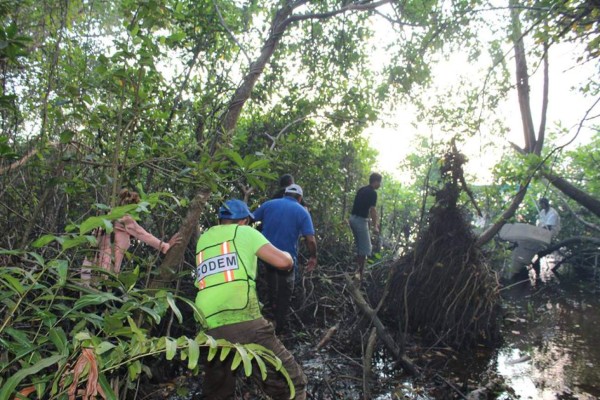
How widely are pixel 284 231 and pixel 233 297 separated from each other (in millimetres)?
2209

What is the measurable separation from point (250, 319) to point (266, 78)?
4.56 meters

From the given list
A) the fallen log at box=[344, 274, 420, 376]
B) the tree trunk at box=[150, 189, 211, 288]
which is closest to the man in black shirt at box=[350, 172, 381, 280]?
the fallen log at box=[344, 274, 420, 376]

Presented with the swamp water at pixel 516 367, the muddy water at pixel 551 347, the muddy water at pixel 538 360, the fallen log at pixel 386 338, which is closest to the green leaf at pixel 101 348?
the swamp water at pixel 516 367

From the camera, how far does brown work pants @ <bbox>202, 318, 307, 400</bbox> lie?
2.86 m

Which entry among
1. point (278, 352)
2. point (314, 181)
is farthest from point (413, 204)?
point (278, 352)

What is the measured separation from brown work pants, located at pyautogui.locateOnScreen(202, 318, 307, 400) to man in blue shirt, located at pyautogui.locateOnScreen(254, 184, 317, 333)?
2022 mm

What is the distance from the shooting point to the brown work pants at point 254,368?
2857mm

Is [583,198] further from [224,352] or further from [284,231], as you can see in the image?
[224,352]

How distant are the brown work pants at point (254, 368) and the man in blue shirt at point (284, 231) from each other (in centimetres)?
202

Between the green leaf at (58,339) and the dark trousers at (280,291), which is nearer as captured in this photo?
the green leaf at (58,339)

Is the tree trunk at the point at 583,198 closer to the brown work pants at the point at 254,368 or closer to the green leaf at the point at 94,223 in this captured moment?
the brown work pants at the point at 254,368

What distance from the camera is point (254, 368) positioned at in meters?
3.04

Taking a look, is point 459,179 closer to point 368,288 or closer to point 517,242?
point 368,288

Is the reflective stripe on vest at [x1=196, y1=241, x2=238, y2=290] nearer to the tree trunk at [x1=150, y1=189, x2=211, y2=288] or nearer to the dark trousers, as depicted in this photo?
the tree trunk at [x1=150, y1=189, x2=211, y2=288]
